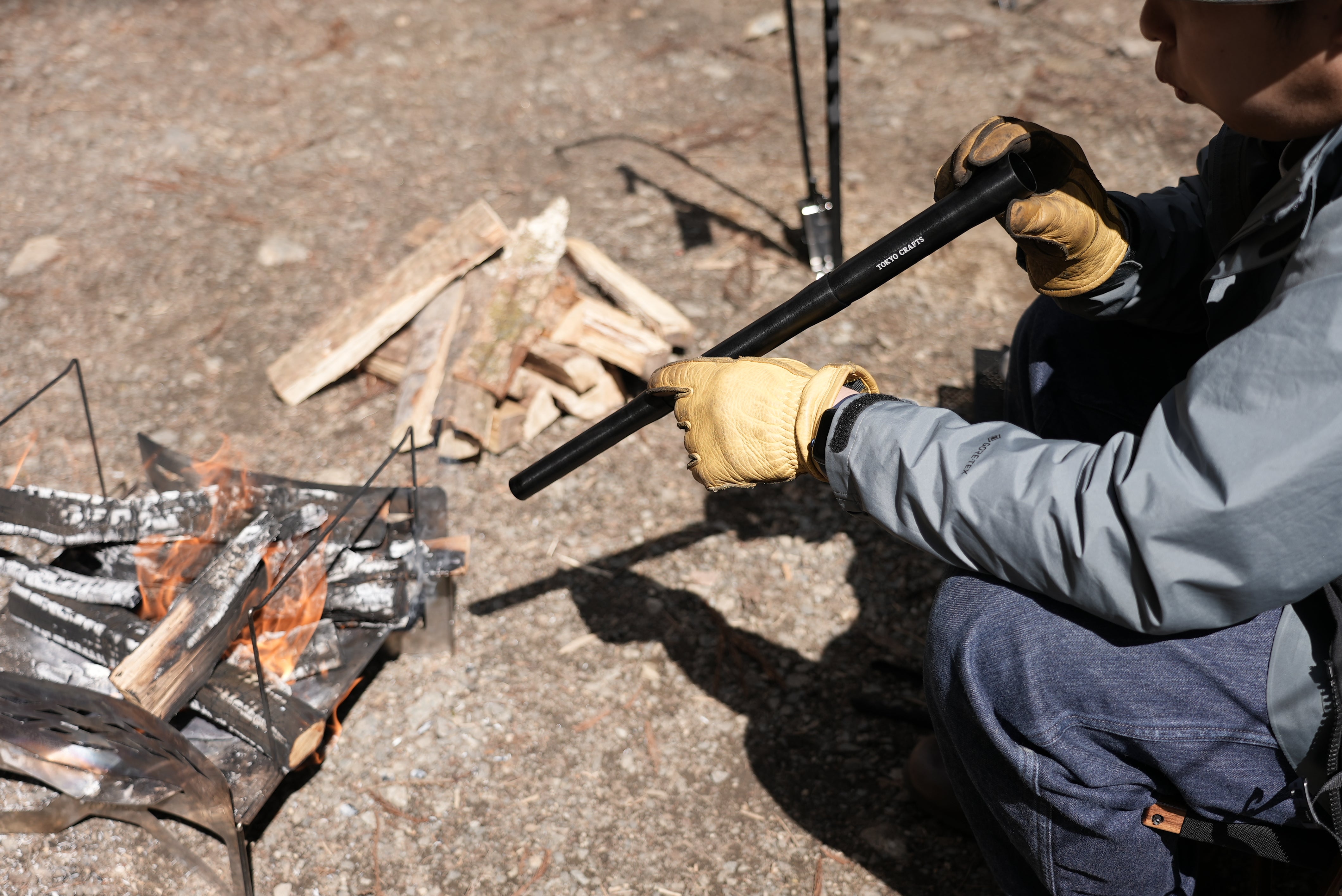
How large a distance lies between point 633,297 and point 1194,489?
2.36 metres

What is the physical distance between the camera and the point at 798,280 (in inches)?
154

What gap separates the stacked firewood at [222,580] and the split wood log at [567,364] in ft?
2.58

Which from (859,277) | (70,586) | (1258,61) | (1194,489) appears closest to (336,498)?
(70,586)

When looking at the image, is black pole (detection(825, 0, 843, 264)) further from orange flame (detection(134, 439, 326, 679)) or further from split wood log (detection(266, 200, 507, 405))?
orange flame (detection(134, 439, 326, 679))

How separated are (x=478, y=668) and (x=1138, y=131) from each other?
4.05m

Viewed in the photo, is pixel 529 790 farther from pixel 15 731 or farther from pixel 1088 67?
pixel 1088 67

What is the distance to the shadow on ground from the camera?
2.29m

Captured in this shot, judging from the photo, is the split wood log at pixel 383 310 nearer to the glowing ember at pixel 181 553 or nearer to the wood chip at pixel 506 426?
the wood chip at pixel 506 426

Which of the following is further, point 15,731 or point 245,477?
point 245,477

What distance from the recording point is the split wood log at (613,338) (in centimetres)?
326

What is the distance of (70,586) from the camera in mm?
2291

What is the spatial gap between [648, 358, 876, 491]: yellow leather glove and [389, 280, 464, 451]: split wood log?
1.47 m

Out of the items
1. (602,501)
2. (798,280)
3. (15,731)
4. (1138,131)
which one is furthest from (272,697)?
(1138,131)

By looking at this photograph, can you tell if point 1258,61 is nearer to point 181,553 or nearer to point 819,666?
point 819,666
